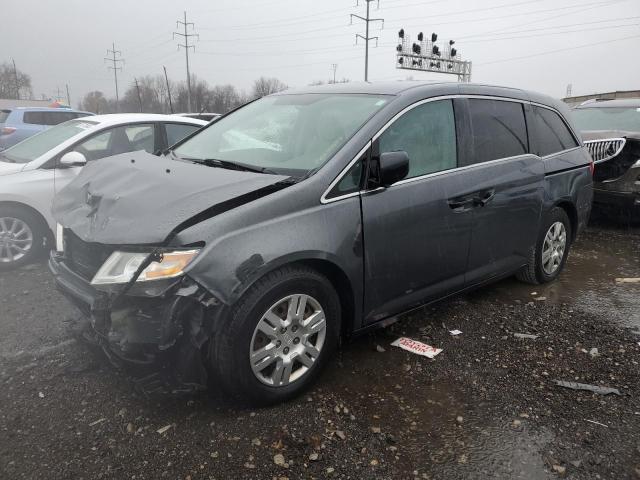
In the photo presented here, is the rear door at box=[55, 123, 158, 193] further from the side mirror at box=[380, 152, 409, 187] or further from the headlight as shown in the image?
the side mirror at box=[380, 152, 409, 187]

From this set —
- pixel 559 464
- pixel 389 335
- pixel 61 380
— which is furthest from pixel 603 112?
pixel 61 380

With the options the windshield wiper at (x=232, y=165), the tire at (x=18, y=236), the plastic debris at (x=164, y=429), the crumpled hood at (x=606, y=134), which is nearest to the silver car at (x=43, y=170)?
the tire at (x=18, y=236)

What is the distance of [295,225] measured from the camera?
8.65 feet

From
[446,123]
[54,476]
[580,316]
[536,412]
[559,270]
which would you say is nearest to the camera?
[54,476]

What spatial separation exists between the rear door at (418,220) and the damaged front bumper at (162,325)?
3.43ft

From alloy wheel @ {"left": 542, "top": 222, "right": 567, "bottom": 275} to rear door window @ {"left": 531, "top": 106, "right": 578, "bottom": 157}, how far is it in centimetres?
69

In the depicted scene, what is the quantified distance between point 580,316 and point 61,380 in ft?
12.7

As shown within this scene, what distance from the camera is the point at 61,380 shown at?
9.87 ft

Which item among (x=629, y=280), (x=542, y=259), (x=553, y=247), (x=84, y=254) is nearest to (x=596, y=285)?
(x=629, y=280)

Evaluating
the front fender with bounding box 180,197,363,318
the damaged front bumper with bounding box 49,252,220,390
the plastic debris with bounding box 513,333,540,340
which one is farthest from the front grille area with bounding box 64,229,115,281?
the plastic debris with bounding box 513,333,540,340

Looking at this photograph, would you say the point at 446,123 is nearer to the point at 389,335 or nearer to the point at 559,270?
the point at 389,335

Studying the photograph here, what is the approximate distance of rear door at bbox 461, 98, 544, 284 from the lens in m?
3.63

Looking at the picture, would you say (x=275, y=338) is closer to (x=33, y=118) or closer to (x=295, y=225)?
(x=295, y=225)

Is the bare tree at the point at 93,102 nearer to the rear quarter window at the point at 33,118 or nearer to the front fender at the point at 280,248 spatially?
the rear quarter window at the point at 33,118
